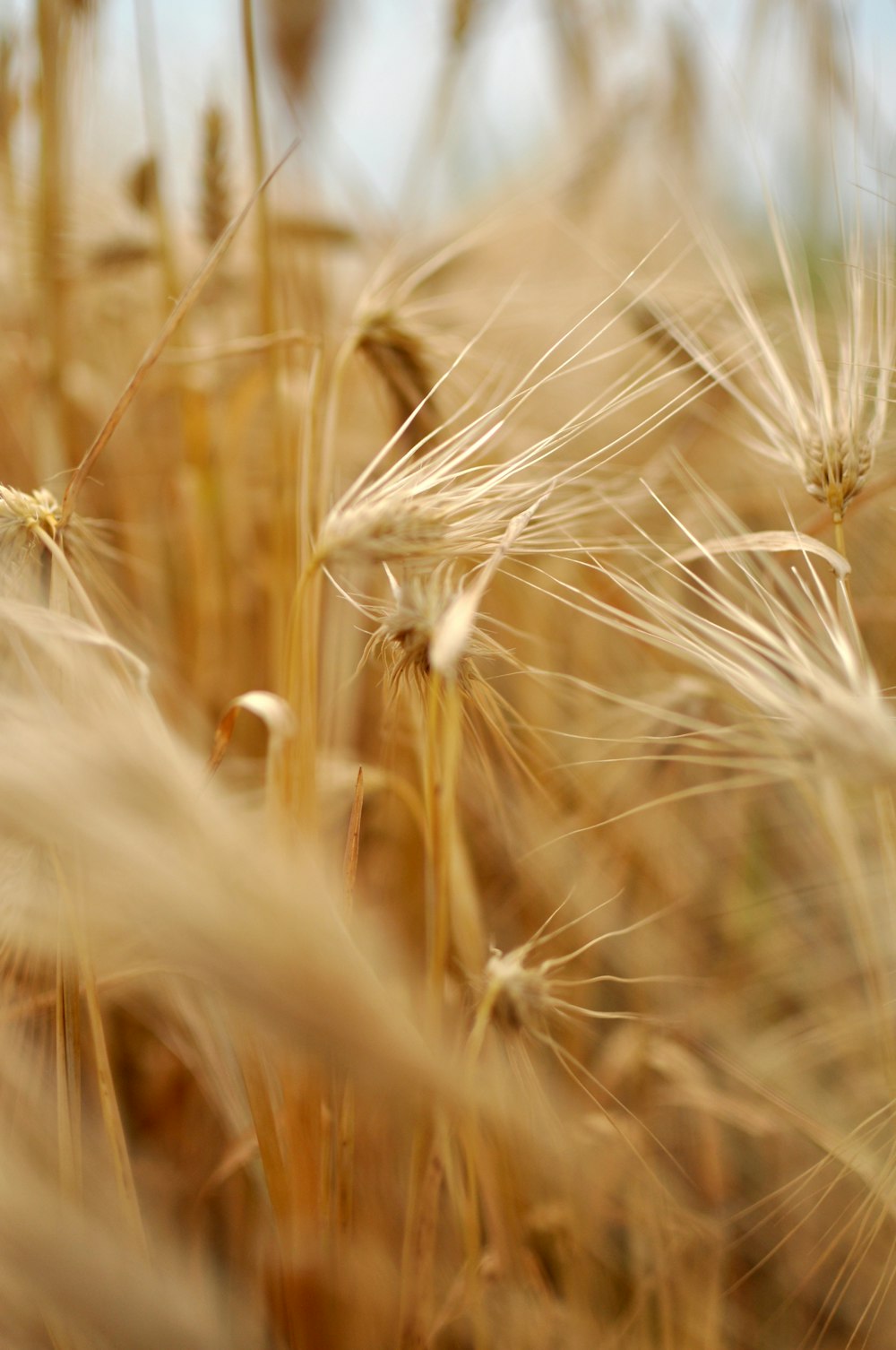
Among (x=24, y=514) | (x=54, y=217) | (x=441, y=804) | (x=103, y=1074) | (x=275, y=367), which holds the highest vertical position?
(x=54, y=217)

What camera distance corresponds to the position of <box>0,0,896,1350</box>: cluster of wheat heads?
0.89 feet

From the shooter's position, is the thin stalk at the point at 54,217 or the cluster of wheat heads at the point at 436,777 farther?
the thin stalk at the point at 54,217

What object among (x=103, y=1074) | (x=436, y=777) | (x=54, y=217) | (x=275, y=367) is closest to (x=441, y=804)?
(x=436, y=777)

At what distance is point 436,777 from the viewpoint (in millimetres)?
382

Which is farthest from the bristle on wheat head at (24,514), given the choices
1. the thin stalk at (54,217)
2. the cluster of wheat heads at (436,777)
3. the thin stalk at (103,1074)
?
the thin stalk at (54,217)

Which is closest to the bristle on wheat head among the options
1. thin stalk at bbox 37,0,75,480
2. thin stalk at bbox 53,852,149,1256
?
thin stalk at bbox 53,852,149,1256

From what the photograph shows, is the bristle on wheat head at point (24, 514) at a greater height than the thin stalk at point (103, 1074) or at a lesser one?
greater

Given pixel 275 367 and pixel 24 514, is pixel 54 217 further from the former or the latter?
pixel 24 514

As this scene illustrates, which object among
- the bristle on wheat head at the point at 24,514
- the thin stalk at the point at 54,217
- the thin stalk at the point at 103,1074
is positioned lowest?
the thin stalk at the point at 103,1074

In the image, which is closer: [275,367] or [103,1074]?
[103,1074]

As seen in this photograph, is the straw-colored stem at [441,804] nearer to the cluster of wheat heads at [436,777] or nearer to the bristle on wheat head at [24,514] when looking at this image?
the cluster of wheat heads at [436,777]

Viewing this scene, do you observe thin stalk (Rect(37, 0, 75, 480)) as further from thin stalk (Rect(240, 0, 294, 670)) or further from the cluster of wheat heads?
thin stalk (Rect(240, 0, 294, 670))

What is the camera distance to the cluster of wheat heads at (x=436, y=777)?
272 mm

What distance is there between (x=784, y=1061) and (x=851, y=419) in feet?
1.24
